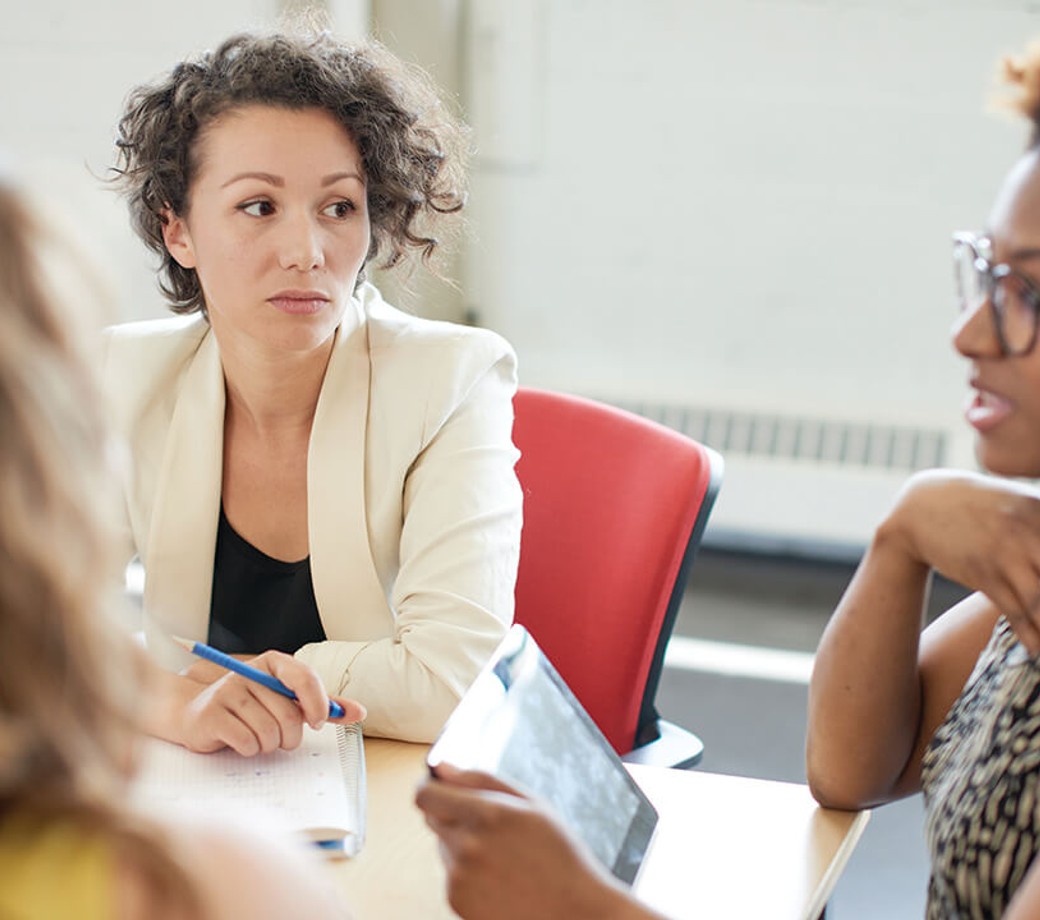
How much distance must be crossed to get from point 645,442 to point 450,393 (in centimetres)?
26

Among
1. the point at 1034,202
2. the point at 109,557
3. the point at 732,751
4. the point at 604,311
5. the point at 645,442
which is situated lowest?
the point at 732,751

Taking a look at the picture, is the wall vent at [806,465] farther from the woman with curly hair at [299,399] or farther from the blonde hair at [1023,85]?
the blonde hair at [1023,85]

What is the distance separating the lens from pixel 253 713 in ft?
4.55

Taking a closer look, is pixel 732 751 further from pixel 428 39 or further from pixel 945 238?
pixel 428 39

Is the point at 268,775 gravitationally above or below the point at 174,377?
below

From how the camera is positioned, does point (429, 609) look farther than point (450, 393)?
No

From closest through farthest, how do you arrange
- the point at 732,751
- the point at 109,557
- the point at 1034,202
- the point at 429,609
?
the point at 109,557 → the point at 1034,202 → the point at 429,609 → the point at 732,751

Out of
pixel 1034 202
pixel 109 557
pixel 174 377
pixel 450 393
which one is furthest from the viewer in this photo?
pixel 174 377

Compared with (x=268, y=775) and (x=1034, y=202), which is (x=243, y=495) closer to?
(x=268, y=775)

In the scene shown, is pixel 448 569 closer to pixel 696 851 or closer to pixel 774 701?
pixel 696 851

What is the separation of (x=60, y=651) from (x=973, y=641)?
103 cm

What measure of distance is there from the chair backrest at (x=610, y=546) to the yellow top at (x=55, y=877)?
1.22 meters

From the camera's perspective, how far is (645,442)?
1.88 meters

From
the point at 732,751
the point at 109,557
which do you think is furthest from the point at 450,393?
the point at 732,751
